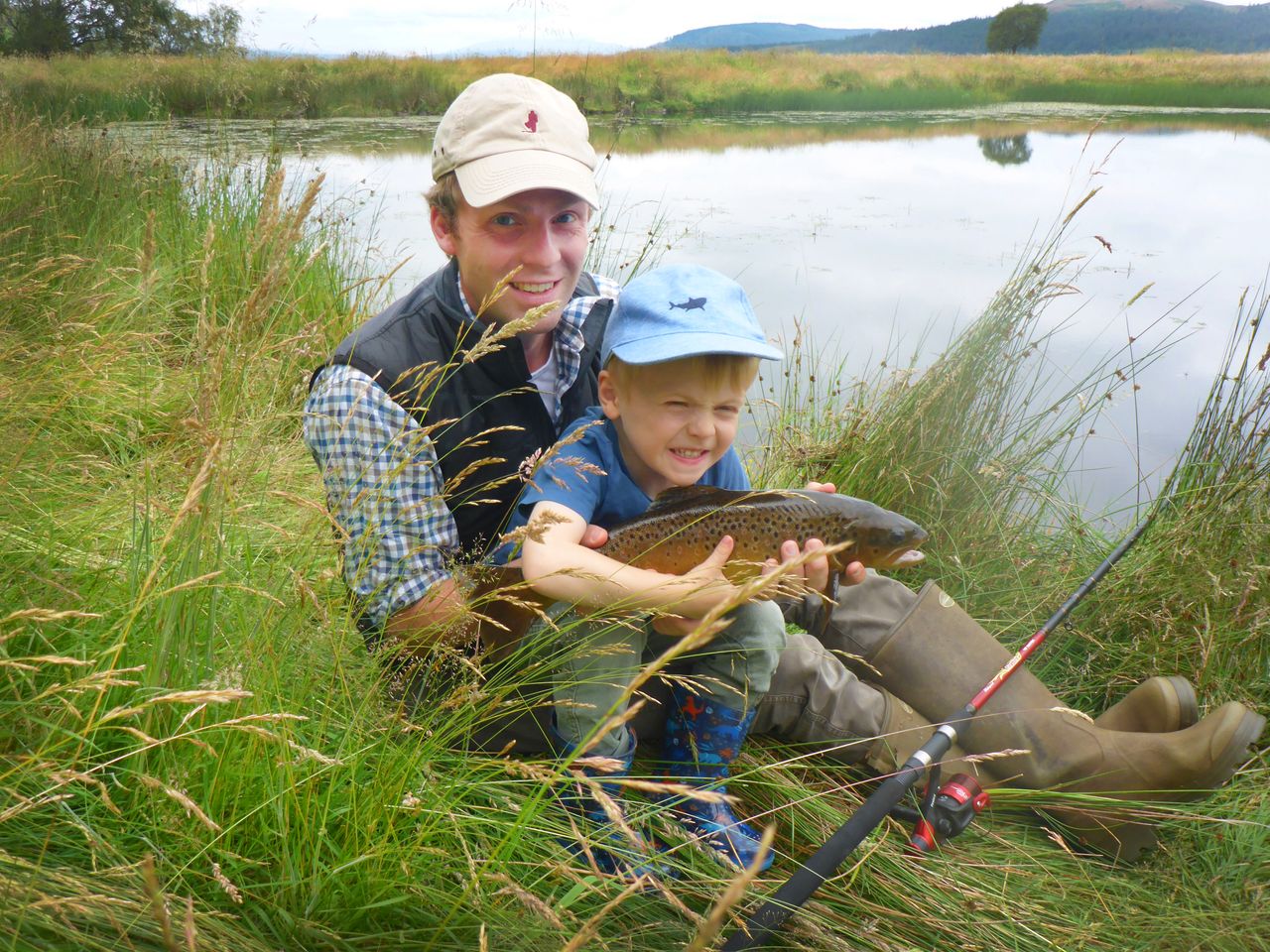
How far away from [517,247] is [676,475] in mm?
679

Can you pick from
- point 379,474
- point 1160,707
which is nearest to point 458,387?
point 379,474

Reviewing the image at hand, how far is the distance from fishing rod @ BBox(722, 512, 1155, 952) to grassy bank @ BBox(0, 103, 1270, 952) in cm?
9

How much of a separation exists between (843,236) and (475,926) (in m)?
9.95

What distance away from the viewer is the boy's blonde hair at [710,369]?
213 centimetres

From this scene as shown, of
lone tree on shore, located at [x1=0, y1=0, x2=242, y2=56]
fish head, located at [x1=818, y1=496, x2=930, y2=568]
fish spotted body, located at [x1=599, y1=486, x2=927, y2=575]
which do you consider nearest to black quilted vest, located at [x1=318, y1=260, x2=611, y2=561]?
fish spotted body, located at [x1=599, y1=486, x2=927, y2=575]

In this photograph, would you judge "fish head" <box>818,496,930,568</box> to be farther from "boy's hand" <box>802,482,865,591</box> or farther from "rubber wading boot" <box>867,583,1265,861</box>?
"rubber wading boot" <box>867,583,1265,861</box>

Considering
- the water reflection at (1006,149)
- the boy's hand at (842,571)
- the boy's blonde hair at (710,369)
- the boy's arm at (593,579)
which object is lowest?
the boy's hand at (842,571)

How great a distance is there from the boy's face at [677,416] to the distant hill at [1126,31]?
1196 inches

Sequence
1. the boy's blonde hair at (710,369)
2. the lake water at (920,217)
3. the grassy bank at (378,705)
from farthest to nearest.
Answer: the lake water at (920,217) < the boy's blonde hair at (710,369) < the grassy bank at (378,705)

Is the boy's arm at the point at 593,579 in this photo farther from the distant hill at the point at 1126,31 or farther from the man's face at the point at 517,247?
the distant hill at the point at 1126,31

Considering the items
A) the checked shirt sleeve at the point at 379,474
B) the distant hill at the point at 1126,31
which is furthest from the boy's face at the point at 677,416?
the distant hill at the point at 1126,31

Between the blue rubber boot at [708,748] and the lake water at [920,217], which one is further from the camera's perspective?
the lake water at [920,217]

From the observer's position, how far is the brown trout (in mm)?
1920

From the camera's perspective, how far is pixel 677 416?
2160 millimetres
